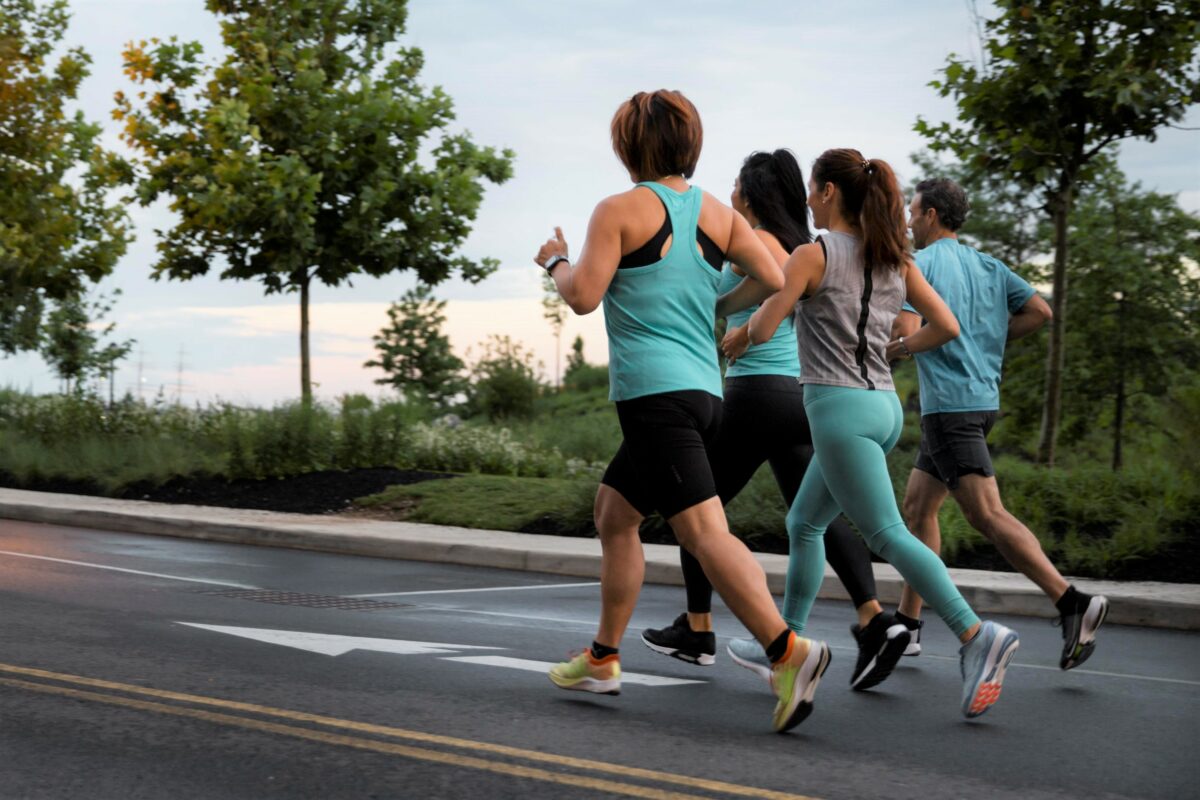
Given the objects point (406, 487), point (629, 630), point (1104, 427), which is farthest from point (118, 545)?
point (1104, 427)

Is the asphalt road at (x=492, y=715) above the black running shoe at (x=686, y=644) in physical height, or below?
below

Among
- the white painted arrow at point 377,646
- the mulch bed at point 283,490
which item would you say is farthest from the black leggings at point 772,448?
the mulch bed at point 283,490

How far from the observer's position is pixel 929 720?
515 centimetres

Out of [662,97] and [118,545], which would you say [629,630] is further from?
[118,545]

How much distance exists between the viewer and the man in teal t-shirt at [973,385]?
610cm

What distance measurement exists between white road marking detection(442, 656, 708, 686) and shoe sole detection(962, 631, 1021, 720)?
1191 millimetres

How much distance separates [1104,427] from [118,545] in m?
24.1

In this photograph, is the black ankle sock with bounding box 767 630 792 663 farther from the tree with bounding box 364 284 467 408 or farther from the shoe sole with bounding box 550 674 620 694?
the tree with bounding box 364 284 467 408

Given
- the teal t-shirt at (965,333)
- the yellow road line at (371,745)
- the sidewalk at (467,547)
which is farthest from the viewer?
the sidewalk at (467,547)

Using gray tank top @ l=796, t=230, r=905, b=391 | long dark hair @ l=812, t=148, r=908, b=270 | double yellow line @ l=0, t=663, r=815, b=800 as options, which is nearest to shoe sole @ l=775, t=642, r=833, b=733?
double yellow line @ l=0, t=663, r=815, b=800

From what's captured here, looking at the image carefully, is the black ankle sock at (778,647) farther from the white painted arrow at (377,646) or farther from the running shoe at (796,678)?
the white painted arrow at (377,646)

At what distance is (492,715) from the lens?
4973mm

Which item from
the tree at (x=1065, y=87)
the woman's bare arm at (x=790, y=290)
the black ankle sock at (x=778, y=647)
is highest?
the tree at (x=1065, y=87)

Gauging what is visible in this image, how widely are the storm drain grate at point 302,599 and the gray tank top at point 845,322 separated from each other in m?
3.80
